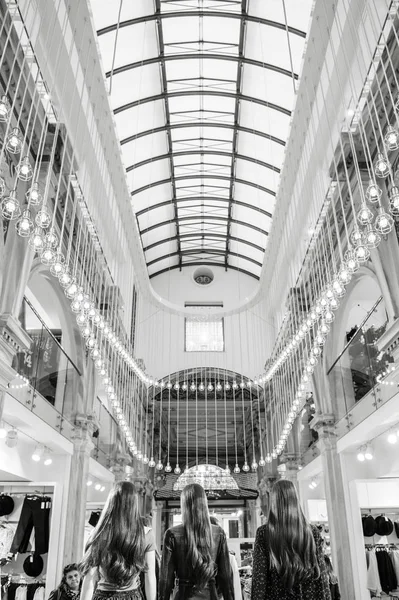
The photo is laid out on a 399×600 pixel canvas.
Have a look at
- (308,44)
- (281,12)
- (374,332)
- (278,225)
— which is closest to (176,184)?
(278,225)

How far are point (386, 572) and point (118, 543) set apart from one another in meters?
9.14

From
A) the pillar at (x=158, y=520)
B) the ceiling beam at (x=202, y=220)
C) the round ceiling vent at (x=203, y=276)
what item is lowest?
the pillar at (x=158, y=520)

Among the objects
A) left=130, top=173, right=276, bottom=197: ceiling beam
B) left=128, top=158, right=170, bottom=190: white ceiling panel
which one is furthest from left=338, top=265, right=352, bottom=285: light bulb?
left=130, top=173, right=276, bottom=197: ceiling beam

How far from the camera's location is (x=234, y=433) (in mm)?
22594

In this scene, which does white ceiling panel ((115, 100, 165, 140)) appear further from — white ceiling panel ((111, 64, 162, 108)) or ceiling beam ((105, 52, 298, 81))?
ceiling beam ((105, 52, 298, 81))

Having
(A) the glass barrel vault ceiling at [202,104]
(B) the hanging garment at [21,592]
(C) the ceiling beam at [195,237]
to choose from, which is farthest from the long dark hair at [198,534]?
(C) the ceiling beam at [195,237]

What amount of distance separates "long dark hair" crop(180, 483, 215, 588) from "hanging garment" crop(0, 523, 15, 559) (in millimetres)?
7475

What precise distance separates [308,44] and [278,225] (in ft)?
23.6

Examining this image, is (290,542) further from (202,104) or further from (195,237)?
(195,237)

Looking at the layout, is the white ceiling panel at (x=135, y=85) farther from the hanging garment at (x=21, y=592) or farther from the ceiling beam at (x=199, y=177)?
the hanging garment at (x=21, y=592)

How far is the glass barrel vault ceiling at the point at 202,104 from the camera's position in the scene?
12.0m

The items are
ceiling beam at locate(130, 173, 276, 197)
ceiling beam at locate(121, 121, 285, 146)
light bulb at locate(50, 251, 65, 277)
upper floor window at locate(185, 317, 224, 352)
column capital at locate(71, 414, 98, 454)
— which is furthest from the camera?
upper floor window at locate(185, 317, 224, 352)

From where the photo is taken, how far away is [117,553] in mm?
2861

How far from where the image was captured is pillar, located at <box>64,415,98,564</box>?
392 inches
